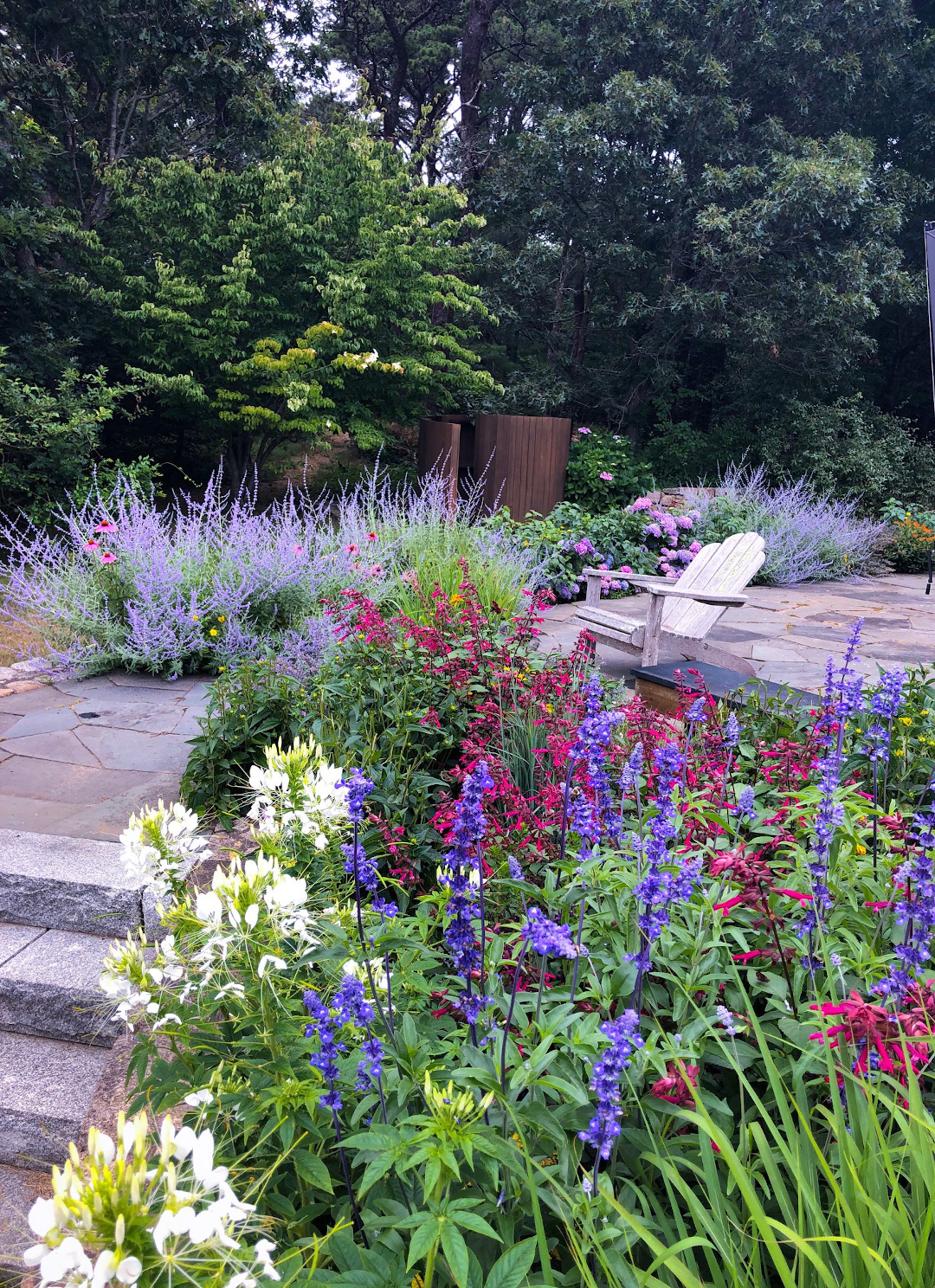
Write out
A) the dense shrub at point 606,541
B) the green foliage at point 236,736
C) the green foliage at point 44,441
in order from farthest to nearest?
the green foliage at point 44,441 → the dense shrub at point 606,541 → the green foliage at point 236,736

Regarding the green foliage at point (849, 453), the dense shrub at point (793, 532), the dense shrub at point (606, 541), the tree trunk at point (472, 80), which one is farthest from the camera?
the tree trunk at point (472, 80)

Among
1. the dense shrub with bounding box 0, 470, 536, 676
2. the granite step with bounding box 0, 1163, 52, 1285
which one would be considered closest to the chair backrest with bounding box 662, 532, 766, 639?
the dense shrub with bounding box 0, 470, 536, 676

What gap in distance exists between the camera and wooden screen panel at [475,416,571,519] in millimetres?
9352

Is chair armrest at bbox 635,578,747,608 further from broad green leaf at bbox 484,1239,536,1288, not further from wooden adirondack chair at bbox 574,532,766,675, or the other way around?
broad green leaf at bbox 484,1239,536,1288

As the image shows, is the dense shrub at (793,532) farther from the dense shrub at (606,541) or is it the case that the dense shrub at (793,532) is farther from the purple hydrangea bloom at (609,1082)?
the purple hydrangea bloom at (609,1082)

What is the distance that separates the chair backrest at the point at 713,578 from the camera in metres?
4.58

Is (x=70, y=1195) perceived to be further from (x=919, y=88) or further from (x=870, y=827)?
(x=919, y=88)

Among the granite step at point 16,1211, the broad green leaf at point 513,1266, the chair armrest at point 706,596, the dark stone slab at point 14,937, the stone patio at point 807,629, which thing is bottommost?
the granite step at point 16,1211

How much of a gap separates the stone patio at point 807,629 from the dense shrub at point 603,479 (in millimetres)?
2487

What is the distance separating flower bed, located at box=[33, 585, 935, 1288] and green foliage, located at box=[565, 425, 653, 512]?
816cm

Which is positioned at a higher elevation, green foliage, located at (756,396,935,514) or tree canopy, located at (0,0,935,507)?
tree canopy, located at (0,0,935,507)

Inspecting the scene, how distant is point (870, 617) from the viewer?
252 inches

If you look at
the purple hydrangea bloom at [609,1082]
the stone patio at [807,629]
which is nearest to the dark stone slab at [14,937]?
Result: the purple hydrangea bloom at [609,1082]

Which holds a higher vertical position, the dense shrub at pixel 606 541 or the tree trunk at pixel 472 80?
the tree trunk at pixel 472 80
